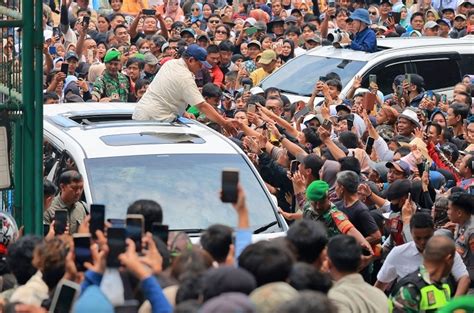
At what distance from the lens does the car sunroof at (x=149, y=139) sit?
10.2 metres

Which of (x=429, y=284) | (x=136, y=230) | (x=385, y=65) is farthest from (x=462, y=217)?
(x=385, y=65)

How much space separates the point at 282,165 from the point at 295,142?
675 millimetres

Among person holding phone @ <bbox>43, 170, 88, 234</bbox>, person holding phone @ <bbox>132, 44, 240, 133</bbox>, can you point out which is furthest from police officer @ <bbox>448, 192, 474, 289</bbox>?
person holding phone @ <bbox>43, 170, 88, 234</bbox>

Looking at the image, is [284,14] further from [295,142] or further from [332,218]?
[332,218]

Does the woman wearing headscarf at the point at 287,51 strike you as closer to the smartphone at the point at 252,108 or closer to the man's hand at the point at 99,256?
the smartphone at the point at 252,108

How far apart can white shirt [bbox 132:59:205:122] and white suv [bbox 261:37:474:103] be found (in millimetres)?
5224

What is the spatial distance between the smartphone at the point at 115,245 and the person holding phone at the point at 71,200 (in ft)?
11.9

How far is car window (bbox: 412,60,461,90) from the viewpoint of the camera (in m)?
17.7

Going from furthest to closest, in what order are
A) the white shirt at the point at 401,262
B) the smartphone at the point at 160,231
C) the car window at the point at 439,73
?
the car window at the point at 439,73, the white shirt at the point at 401,262, the smartphone at the point at 160,231

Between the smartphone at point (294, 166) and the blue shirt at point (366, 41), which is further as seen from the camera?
the blue shirt at point (366, 41)

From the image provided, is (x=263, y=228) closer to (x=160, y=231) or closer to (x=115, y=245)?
(x=160, y=231)

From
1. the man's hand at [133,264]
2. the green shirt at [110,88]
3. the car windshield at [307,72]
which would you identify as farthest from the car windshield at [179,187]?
the car windshield at [307,72]

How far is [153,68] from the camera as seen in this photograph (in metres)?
17.8

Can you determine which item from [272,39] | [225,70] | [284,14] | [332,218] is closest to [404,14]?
[284,14]
